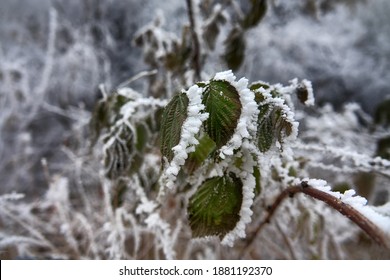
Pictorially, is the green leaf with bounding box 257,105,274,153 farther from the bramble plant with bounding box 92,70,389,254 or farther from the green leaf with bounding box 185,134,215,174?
the green leaf with bounding box 185,134,215,174

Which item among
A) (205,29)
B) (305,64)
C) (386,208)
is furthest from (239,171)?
(305,64)

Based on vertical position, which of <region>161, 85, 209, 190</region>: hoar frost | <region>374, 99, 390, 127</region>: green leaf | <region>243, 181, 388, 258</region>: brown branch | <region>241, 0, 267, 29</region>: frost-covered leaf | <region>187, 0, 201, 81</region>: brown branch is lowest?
<region>243, 181, 388, 258</region>: brown branch

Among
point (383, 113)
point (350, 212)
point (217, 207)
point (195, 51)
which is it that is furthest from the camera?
point (383, 113)

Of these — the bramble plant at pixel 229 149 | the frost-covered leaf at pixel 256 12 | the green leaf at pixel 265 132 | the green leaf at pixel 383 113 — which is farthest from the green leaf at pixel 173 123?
the green leaf at pixel 383 113

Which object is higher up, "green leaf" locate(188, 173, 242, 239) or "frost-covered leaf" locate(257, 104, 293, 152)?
"frost-covered leaf" locate(257, 104, 293, 152)

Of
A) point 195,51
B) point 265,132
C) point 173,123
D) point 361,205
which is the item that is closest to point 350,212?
point 361,205

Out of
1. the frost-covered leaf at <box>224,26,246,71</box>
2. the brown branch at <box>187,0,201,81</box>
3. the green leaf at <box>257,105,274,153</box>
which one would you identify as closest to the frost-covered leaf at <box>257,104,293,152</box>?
the green leaf at <box>257,105,274,153</box>

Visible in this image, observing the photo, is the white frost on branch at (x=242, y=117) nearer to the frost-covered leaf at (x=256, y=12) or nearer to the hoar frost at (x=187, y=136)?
the hoar frost at (x=187, y=136)

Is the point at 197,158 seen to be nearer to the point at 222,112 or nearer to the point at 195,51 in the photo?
the point at 222,112
